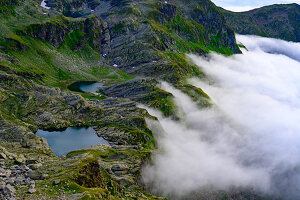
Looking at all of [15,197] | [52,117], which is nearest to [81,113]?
[52,117]

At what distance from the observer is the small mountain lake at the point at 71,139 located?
117125 millimetres

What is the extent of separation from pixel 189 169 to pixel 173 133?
110 feet

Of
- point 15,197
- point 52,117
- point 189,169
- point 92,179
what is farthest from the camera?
point 189,169

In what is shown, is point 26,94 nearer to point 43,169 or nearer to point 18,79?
point 18,79

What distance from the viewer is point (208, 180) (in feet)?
533

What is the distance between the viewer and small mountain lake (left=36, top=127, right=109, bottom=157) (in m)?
117

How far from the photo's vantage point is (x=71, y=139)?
130 meters

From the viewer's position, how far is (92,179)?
57.1 meters

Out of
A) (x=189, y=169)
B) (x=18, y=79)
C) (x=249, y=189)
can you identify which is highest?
(x=18, y=79)

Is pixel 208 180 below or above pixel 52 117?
below

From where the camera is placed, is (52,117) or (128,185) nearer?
(128,185)

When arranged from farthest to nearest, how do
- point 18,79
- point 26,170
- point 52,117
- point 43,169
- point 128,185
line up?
1. point 18,79
2. point 52,117
3. point 128,185
4. point 43,169
5. point 26,170

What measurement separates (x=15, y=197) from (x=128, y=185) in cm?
5235

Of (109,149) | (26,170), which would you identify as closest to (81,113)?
(109,149)
